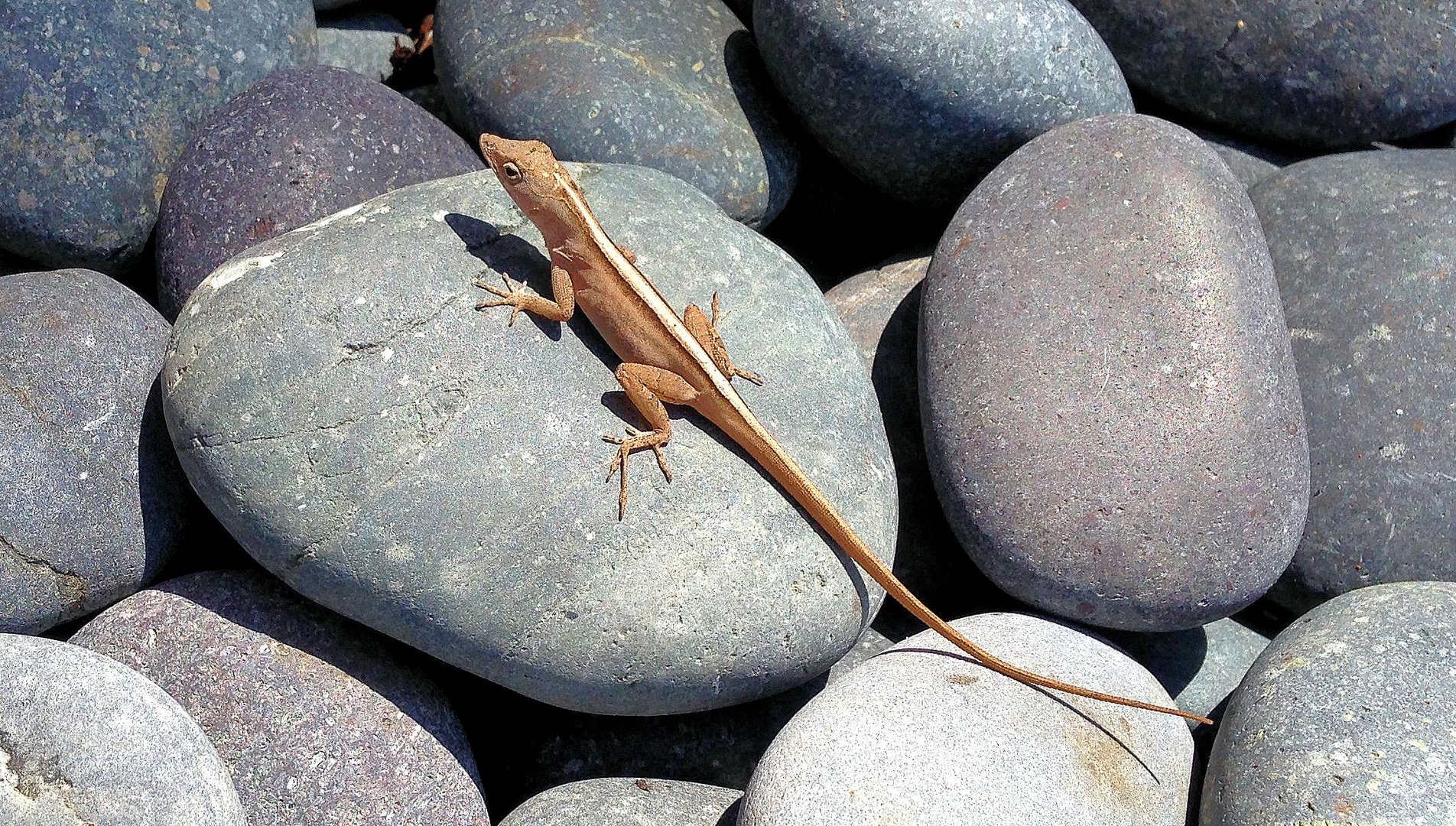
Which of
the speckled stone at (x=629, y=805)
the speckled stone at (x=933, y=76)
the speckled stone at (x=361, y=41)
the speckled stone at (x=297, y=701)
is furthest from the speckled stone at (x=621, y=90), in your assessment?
the speckled stone at (x=629, y=805)

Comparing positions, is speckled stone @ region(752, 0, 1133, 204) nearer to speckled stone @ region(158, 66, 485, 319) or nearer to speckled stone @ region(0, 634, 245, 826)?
speckled stone @ region(158, 66, 485, 319)

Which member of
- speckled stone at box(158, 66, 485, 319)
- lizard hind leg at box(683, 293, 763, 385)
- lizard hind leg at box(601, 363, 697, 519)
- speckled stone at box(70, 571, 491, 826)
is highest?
speckled stone at box(158, 66, 485, 319)

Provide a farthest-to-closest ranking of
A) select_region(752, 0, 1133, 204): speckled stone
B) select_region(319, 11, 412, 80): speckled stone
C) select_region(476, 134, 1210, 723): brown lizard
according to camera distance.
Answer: select_region(319, 11, 412, 80): speckled stone → select_region(752, 0, 1133, 204): speckled stone → select_region(476, 134, 1210, 723): brown lizard

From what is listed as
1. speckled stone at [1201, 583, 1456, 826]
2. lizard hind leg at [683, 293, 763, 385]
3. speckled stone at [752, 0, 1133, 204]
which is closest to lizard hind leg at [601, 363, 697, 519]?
lizard hind leg at [683, 293, 763, 385]

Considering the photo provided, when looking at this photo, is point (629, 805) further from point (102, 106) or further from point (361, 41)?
point (361, 41)

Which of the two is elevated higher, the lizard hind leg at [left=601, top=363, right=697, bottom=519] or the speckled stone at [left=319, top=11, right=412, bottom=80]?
the speckled stone at [left=319, top=11, right=412, bottom=80]

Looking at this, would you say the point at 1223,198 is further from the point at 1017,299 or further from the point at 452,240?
the point at 452,240

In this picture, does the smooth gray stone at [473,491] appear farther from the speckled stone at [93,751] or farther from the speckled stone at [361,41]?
the speckled stone at [361,41]

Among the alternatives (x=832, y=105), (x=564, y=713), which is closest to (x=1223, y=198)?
(x=832, y=105)
